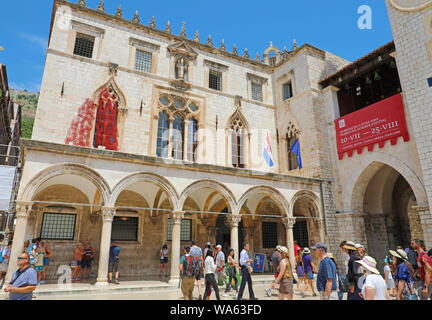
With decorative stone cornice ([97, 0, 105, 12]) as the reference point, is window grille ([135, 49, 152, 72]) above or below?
below

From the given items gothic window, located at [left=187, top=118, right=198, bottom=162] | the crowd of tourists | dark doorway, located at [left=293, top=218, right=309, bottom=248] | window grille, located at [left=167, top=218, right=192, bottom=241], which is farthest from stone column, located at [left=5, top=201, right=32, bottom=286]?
dark doorway, located at [left=293, top=218, right=309, bottom=248]

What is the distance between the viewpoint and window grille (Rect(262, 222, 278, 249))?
1883cm

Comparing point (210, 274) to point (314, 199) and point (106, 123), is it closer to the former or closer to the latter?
point (314, 199)

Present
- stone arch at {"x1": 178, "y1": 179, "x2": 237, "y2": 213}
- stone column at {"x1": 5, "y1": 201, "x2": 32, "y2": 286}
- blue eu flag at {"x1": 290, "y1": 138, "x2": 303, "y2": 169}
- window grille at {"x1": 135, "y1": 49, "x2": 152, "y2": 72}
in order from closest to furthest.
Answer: stone column at {"x1": 5, "y1": 201, "x2": 32, "y2": 286}
stone arch at {"x1": 178, "y1": 179, "x2": 237, "y2": 213}
window grille at {"x1": 135, "y1": 49, "x2": 152, "y2": 72}
blue eu flag at {"x1": 290, "y1": 138, "x2": 303, "y2": 169}

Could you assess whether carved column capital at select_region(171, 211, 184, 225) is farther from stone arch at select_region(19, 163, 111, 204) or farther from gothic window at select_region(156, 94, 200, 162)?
gothic window at select_region(156, 94, 200, 162)

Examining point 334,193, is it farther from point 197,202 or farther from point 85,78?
point 85,78

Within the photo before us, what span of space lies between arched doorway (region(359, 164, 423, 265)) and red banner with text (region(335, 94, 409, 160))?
7.17 feet

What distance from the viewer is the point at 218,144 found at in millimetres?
18094

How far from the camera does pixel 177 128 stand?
57.7ft

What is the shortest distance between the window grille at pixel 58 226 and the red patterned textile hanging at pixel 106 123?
3.85 meters

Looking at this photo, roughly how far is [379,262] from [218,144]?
1170 centimetres

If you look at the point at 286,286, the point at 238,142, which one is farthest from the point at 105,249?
the point at 238,142

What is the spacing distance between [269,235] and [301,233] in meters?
2.06
